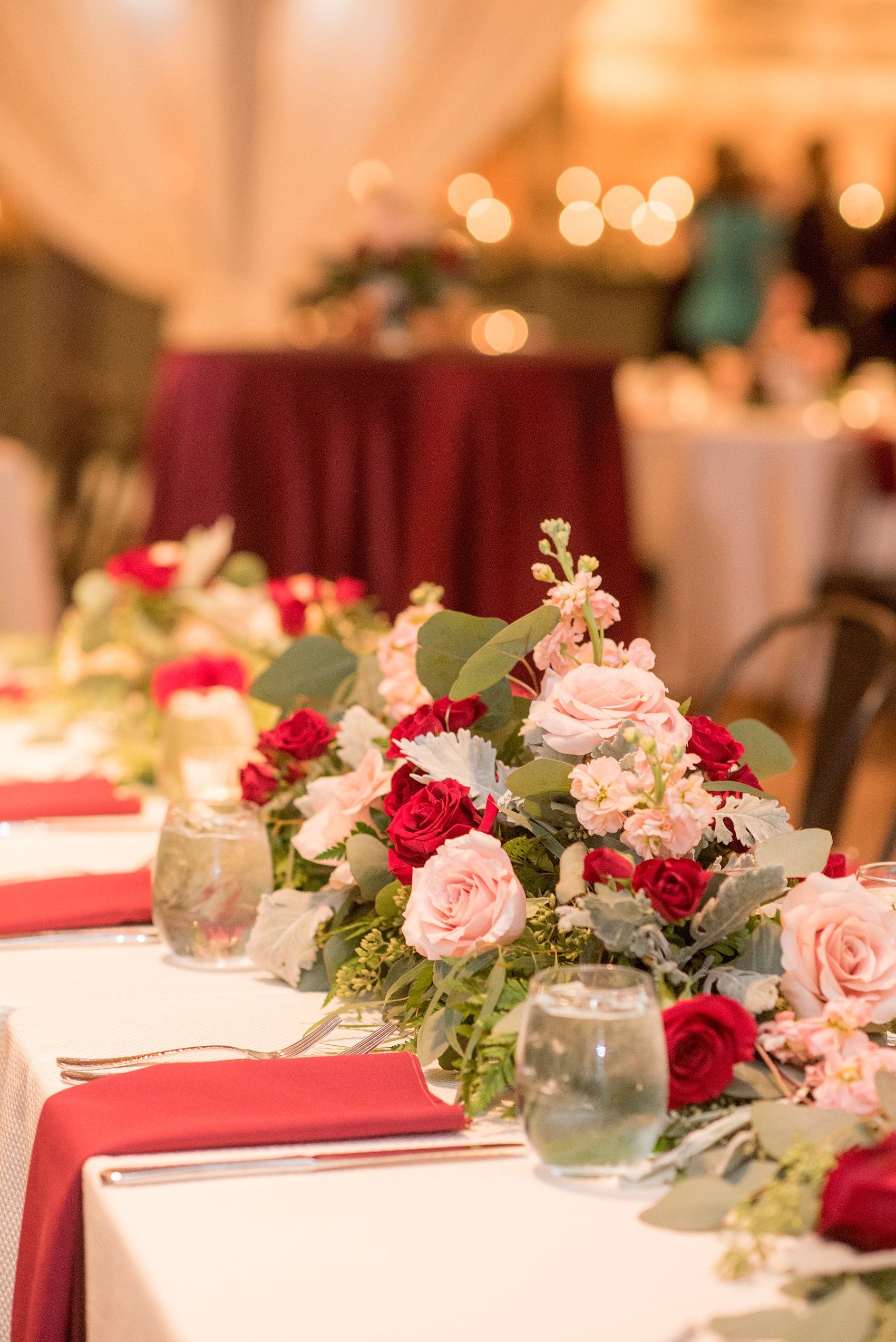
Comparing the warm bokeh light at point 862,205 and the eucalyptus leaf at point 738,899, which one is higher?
the warm bokeh light at point 862,205

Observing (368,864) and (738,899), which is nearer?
(738,899)

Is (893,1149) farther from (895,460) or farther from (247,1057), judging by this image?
(895,460)

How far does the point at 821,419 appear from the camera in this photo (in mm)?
5965

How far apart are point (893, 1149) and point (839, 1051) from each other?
9cm

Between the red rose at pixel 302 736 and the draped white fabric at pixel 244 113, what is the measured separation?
15.3 ft

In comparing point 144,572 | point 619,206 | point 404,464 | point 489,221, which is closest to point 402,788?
point 144,572

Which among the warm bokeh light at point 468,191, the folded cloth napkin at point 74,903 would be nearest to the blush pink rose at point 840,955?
the folded cloth napkin at point 74,903

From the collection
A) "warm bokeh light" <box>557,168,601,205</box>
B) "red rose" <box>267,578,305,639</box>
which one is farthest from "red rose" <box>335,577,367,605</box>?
"warm bokeh light" <box>557,168,601,205</box>

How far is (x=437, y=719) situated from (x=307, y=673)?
31cm

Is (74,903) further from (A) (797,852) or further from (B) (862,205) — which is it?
(B) (862,205)

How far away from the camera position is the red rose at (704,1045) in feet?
2.67

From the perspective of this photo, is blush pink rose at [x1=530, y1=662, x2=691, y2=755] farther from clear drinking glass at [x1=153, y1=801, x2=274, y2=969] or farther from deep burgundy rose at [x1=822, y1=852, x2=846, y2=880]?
clear drinking glass at [x1=153, y1=801, x2=274, y2=969]

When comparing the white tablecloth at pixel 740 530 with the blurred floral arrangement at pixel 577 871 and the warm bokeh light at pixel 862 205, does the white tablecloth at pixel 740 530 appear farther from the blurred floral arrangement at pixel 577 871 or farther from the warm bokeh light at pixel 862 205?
the warm bokeh light at pixel 862 205

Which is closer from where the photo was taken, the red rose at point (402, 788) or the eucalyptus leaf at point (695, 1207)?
the eucalyptus leaf at point (695, 1207)
